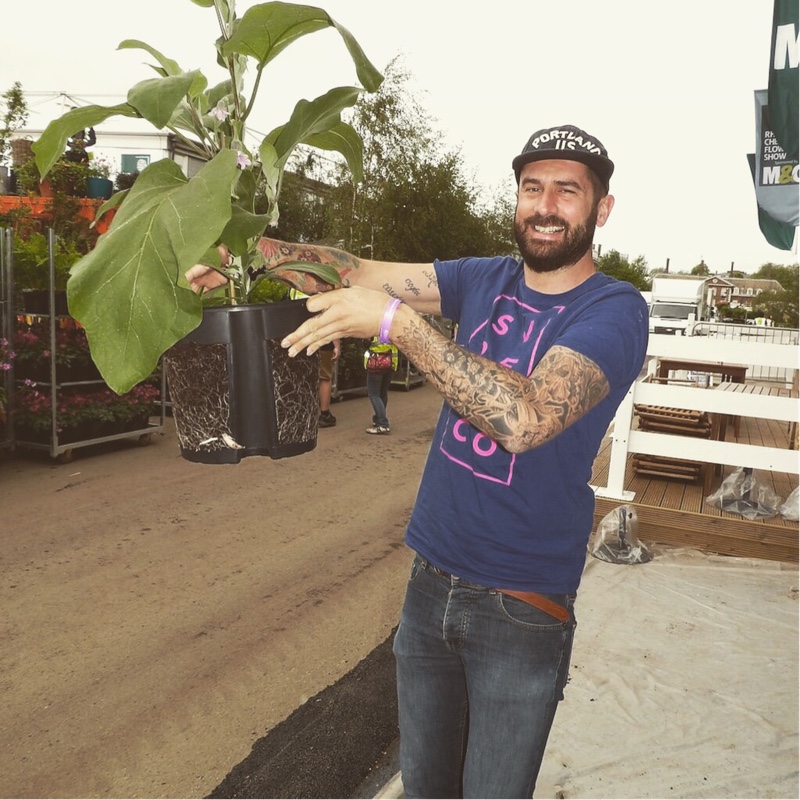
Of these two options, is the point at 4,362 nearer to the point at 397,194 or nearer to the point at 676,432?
the point at 676,432

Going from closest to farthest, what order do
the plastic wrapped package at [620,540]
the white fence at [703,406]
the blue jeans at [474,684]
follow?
the blue jeans at [474,684] < the plastic wrapped package at [620,540] < the white fence at [703,406]

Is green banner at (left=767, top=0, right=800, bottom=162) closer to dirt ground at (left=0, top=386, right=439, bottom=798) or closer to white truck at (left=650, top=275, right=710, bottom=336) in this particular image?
dirt ground at (left=0, top=386, right=439, bottom=798)

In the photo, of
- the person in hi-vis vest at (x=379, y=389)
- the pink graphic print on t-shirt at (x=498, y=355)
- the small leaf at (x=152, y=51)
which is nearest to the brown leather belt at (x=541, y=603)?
the pink graphic print on t-shirt at (x=498, y=355)

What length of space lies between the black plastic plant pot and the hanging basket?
9.32 m

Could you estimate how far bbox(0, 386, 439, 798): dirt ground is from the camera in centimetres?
289

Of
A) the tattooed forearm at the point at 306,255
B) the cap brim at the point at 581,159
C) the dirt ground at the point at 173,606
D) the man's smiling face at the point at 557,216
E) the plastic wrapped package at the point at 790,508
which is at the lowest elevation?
the dirt ground at the point at 173,606

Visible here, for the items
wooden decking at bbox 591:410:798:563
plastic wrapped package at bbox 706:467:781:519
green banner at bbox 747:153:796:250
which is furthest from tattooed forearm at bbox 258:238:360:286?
green banner at bbox 747:153:796:250

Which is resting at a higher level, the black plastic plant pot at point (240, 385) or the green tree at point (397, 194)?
the green tree at point (397, 194)

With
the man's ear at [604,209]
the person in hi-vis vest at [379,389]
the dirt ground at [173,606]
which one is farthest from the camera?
the person in hi-vis vest at [379,389]

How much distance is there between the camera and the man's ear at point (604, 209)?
6.01ft

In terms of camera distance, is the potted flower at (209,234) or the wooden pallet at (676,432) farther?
the wooden pallet at (676,432)

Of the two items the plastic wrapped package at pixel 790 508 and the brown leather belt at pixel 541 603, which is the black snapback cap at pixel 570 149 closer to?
the brown leather belt at pixel 541 603

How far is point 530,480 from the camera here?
1.72m

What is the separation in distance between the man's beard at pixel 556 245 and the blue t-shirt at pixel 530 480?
3.2 inches
